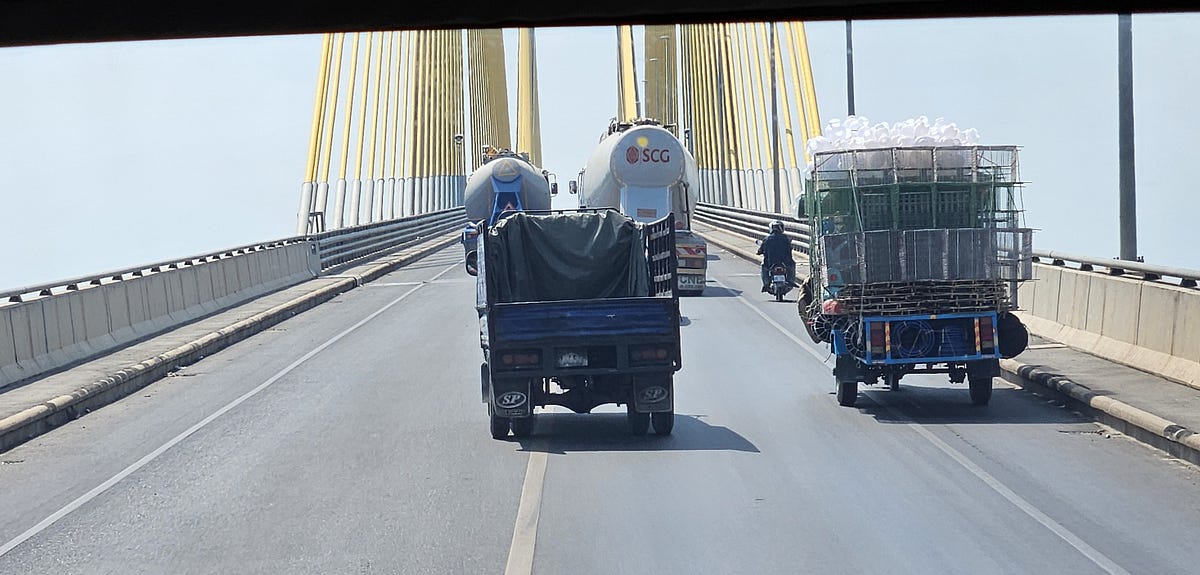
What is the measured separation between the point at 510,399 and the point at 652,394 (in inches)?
52.4

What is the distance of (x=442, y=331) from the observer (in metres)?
26.2

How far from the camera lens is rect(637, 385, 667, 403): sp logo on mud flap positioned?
14164 millimetres

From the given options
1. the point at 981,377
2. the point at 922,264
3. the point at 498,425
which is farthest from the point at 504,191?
the point at 498,425

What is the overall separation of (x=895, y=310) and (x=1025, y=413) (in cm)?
169

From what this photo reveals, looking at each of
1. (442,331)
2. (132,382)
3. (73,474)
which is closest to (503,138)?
(442,331)

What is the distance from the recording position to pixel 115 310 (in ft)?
76.0

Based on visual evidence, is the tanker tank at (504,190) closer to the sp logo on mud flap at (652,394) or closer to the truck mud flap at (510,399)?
the truck mud flap at (510,399)

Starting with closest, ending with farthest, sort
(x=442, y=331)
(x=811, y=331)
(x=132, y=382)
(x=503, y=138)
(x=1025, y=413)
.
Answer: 1. (x=1025, y=413)
2. (x=811, y=331)
3. (x=132, y=382)
4. (x=442, y=331)
5. (x=503, y=138)

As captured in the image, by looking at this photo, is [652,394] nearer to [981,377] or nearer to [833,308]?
[833,308]

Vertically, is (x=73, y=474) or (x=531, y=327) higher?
(x=531, y=327)

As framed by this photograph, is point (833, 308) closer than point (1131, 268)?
Yes

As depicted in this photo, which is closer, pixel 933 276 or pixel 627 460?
pixel 627 460

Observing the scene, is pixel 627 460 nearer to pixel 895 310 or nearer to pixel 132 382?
pixel 895 310

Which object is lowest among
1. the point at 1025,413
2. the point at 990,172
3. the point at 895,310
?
the point at 1025,413
